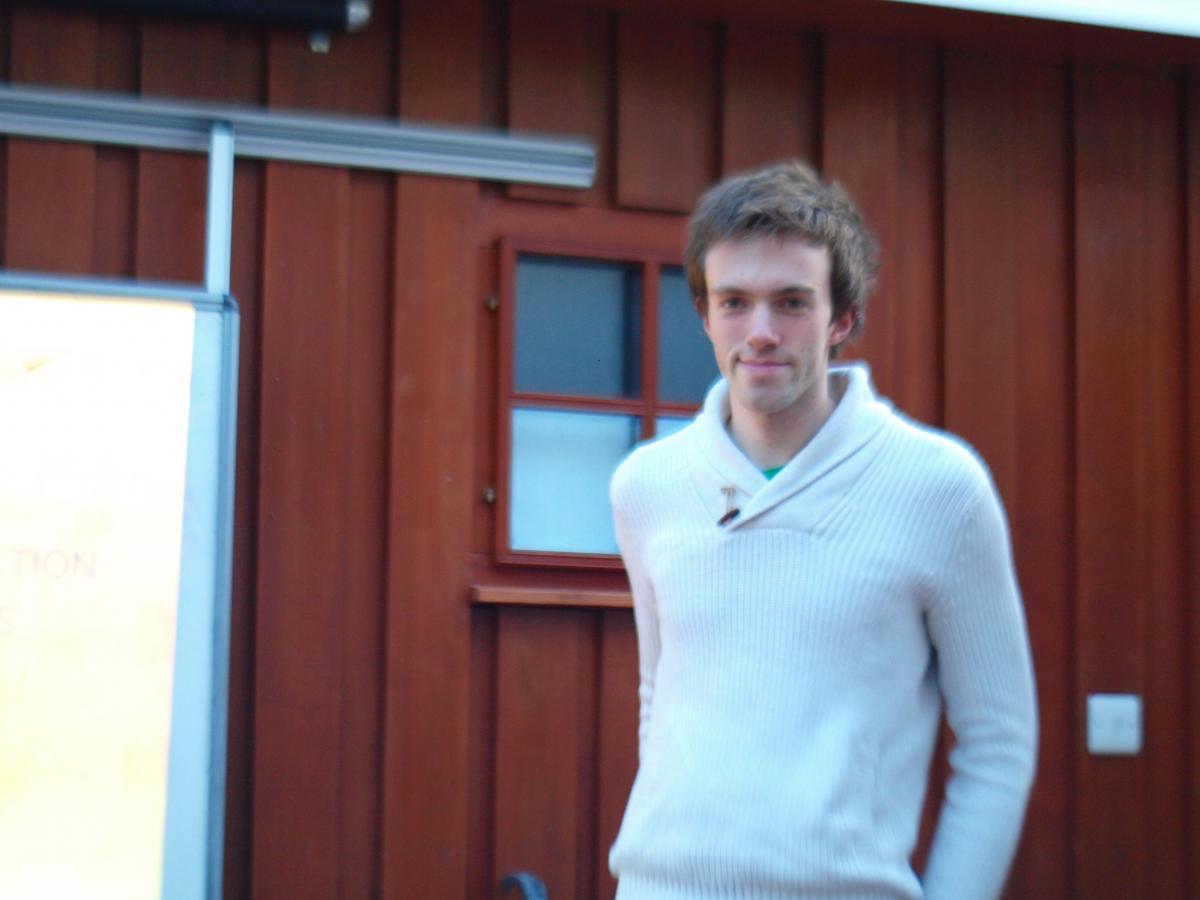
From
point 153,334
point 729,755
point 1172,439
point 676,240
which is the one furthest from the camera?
point 1172,439

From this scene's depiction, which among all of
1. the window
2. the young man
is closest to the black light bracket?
the window

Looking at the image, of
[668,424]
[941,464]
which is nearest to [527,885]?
[668,424]

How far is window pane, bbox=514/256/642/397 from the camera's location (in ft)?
14.5

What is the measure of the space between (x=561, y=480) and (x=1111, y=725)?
63.4 inches

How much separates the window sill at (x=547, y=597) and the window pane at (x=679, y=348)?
570 mm

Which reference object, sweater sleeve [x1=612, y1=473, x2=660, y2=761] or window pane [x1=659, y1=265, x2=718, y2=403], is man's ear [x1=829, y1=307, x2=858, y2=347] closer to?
sweater sleeve [x1=612, y1=473, x2=660, y2=761]

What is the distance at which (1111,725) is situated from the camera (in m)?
4.70

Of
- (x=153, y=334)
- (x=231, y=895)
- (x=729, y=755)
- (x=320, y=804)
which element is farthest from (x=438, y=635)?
→ (x=729, y=755)

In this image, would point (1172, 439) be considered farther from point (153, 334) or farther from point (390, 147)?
point (153, 334)

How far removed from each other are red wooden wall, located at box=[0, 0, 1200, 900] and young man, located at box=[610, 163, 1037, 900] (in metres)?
1.99

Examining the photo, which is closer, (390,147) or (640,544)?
(640,544)

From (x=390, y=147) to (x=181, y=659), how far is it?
139 cm

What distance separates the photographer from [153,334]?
3672mm

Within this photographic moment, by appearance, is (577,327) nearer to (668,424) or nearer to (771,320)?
(668,424)
